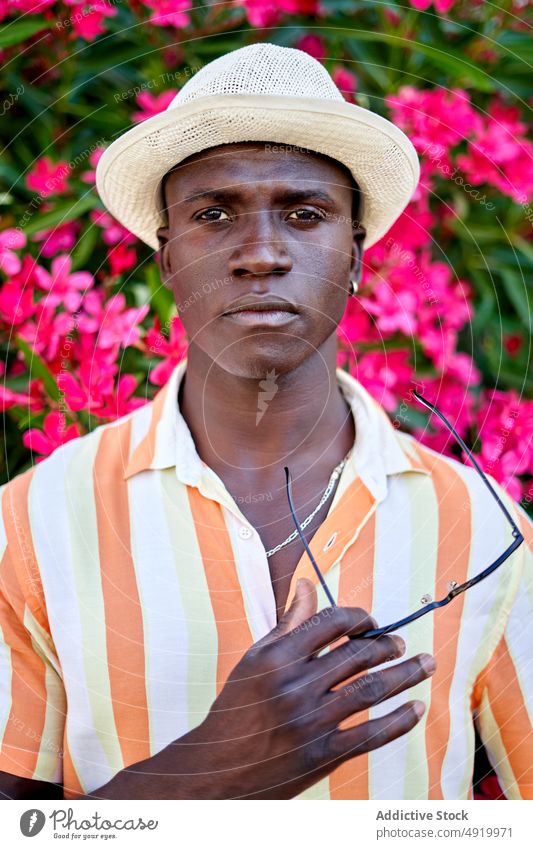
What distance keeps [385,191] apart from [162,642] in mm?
502

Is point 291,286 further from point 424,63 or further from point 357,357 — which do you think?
point 424,63

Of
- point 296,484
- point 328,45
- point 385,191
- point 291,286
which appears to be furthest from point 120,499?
point 328,45

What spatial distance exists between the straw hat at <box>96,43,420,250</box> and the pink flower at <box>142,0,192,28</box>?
30 centimetres

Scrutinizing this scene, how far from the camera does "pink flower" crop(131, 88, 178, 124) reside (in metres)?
1.18

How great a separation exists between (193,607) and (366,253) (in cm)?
53

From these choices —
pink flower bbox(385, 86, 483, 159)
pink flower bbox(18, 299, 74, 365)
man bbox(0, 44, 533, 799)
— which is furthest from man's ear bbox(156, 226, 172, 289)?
pink flower bbox(385, 86, 483, 159)

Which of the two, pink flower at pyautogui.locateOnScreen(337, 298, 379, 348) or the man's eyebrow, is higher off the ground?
pink flower at pyautogui.locateOnScreen(337, 298, 379, 348)

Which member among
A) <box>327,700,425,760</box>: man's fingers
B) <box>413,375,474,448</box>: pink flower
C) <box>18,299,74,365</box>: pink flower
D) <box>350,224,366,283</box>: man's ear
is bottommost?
<box>327,700,425,760</box>: man's fingers

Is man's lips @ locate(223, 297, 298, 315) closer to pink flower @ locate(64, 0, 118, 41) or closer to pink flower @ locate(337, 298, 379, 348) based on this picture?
pink flower @ locate(337, 298, 379, 348)

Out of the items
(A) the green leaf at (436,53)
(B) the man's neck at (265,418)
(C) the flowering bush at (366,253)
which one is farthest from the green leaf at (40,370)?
(A) the green leaf at (436,53)

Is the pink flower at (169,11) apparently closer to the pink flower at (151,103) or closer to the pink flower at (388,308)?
the pink flower at (151,103)

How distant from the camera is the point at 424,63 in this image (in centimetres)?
130

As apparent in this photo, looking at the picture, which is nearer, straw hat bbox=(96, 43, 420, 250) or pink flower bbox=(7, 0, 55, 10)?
straw hat bbox=(96, 43, 420, 250)

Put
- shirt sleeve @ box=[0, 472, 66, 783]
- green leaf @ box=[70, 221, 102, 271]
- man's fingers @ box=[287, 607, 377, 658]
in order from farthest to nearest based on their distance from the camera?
green leaf @ box=[70, 221, 102, 271] < shirt sleeve @ box=[0, 472, 66, 783] < man's fingers @ box=[287, 607, 377, 658]
